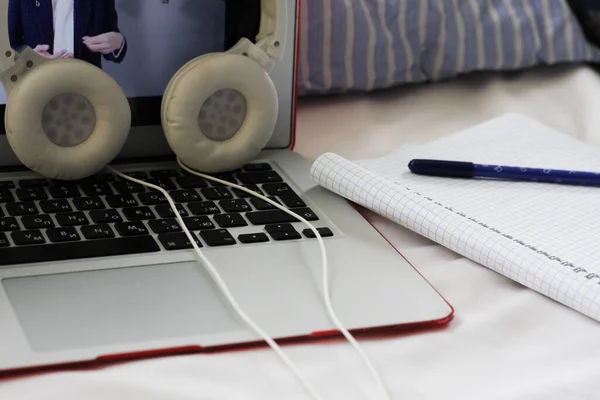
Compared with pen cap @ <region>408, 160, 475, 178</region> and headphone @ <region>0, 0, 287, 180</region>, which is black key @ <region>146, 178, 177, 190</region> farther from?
pen cap @ <region>408, 160, 475, 178</region>

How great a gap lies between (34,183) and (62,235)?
0.32 ft

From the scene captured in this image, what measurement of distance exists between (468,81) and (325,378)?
54 centimetres

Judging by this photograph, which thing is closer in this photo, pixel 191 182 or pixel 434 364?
pixel 434 364

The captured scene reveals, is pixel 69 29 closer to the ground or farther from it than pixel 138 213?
farther from it

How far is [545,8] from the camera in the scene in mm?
938

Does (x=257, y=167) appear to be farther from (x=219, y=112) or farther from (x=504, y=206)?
(x=504, y=206)

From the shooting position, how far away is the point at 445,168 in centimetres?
70

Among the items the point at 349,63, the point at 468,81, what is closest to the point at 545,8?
the point at 468,81

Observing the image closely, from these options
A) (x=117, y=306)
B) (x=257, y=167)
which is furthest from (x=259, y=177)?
(x=117, y=306)

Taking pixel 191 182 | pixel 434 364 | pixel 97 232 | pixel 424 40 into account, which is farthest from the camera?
pixel 424 40

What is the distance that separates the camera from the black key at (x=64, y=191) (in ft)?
2.17

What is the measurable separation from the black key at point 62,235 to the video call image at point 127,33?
0.14m

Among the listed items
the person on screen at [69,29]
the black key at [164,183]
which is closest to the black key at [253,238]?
the black key at [164,183]

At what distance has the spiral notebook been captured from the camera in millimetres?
575
